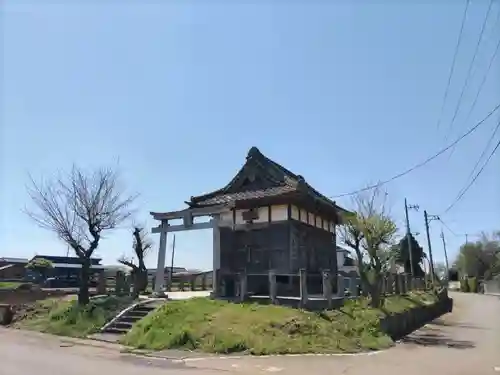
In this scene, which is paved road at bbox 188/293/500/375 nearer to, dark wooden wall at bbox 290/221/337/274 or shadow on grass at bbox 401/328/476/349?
shadow on grass at bbox 401/328/476/349

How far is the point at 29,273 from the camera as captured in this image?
40906 mm

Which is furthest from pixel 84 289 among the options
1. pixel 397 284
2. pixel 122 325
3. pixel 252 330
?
pixel 397 284

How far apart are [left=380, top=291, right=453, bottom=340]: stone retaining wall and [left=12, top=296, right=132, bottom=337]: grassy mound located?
1032cm

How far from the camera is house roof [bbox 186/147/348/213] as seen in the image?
1853 cm

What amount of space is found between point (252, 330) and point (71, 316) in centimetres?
895

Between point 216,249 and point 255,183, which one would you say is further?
point 255,183

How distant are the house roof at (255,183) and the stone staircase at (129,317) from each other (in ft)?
17.6

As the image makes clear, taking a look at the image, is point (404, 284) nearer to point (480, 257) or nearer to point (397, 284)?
point (397, 284)

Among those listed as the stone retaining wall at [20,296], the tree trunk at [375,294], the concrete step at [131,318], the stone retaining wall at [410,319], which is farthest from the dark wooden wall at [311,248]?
the stone retaining wall at [20,296]

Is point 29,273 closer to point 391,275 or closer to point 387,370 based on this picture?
point 391,275

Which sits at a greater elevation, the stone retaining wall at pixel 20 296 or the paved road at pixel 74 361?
the stone retaining wall at pixel 20 296

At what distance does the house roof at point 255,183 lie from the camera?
18.5 m

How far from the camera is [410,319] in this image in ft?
65.5

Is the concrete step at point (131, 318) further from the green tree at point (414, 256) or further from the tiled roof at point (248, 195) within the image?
the green tree at point (414, 256)
